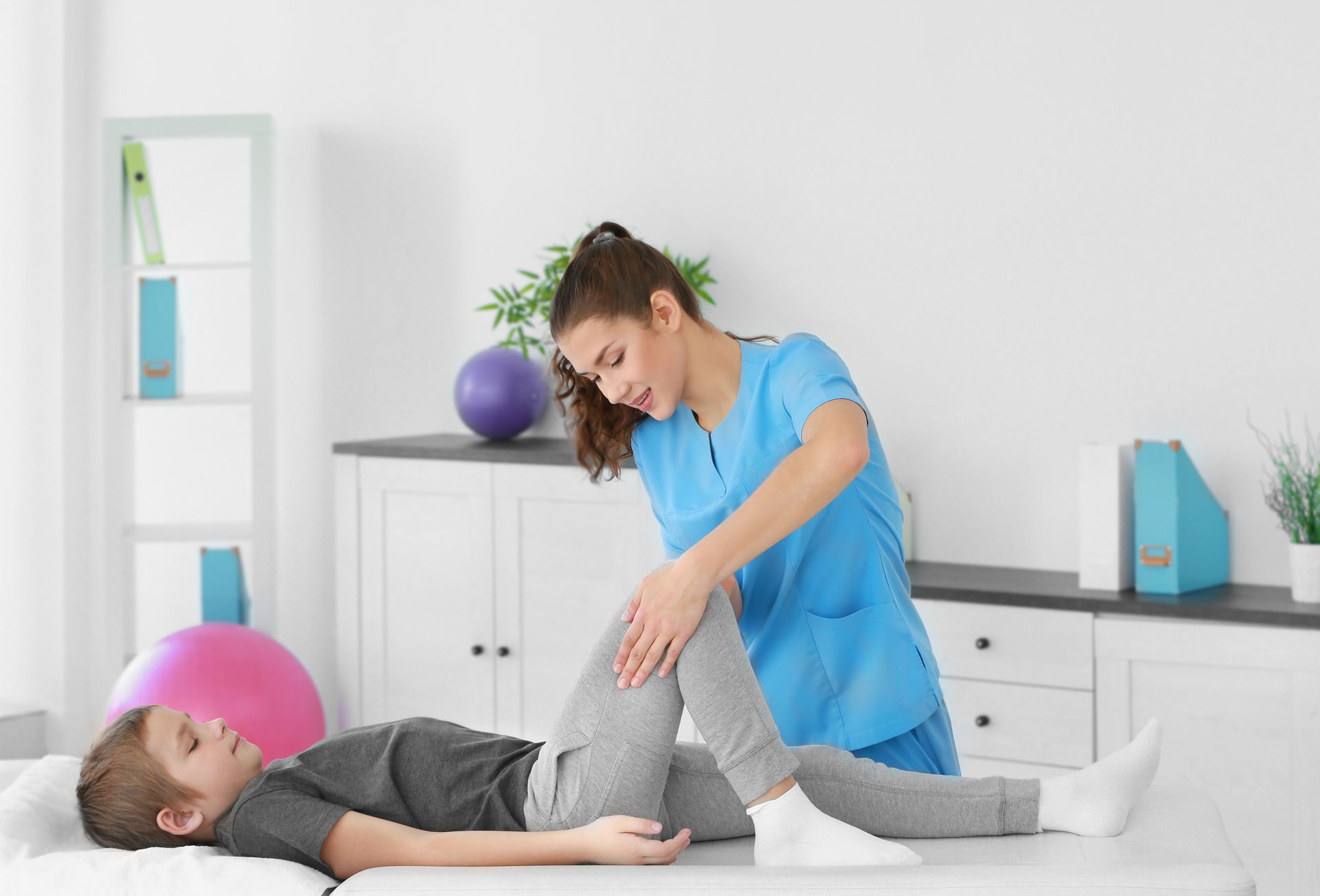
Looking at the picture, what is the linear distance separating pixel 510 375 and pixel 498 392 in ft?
0.17

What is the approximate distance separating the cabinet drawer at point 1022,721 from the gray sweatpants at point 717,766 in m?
0.99

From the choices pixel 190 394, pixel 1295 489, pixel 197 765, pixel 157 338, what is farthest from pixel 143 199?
pixel 1295 489

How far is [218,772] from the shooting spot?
169 cm

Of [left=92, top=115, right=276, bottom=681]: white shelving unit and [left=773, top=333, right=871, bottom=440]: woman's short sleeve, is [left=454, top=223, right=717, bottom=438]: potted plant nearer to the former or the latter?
[left=92, top=115, right=276, bottom=681]: white shelving unit

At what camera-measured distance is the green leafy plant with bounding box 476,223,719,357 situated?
3246 millimetres

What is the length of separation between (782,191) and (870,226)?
23 centimetres

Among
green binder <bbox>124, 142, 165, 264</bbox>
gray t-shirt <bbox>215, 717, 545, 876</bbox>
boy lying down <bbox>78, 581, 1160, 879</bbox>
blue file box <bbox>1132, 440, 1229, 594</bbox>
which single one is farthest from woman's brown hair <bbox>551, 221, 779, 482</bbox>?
green binder <bbox>124, 142, 165, 264</bbox>

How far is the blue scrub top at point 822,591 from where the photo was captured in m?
1.70

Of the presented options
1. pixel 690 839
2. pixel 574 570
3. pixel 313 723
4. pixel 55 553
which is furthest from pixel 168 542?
pixel 690 839

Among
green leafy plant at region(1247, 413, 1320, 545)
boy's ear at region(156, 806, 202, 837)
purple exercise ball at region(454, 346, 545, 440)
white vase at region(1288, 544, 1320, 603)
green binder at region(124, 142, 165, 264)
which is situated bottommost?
boy's ear at region(156, 806, 202, 837)

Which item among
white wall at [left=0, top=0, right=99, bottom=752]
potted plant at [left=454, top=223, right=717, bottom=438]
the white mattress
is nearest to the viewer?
the white mattress

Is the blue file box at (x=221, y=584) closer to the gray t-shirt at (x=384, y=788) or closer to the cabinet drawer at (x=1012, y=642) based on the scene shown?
the cabinet drawer at (x=1012, y=642)

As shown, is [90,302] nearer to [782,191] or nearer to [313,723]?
[313,723]

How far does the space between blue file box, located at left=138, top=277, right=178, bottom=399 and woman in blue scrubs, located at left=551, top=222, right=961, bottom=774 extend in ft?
6.89
